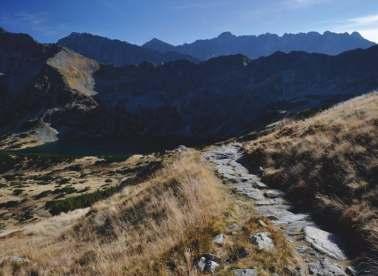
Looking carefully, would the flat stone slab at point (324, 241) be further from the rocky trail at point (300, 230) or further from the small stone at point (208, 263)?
the small stone at point (208, 263)

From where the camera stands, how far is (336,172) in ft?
44.0

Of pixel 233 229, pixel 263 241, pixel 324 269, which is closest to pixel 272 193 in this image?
pixel 233 229

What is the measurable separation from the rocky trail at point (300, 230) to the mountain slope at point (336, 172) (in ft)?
1.28

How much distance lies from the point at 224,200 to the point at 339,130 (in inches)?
370

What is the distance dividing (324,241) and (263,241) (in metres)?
1.43

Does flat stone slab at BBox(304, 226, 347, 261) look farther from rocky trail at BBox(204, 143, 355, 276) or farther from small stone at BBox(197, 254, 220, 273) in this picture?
small stone at BBox(197, 254, 220, 273)

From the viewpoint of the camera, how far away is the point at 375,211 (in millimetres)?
9641

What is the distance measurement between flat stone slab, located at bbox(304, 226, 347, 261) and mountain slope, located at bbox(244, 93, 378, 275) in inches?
13.4

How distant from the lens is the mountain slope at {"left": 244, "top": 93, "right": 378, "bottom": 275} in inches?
377

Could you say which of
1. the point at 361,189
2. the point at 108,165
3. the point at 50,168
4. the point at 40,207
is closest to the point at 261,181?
the point at 361,189

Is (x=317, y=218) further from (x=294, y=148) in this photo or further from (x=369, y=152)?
(x=294, y=148)

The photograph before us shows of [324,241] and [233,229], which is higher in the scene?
[233,229]

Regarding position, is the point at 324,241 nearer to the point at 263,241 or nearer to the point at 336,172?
the point at 263,241

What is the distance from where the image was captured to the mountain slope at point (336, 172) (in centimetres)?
957
